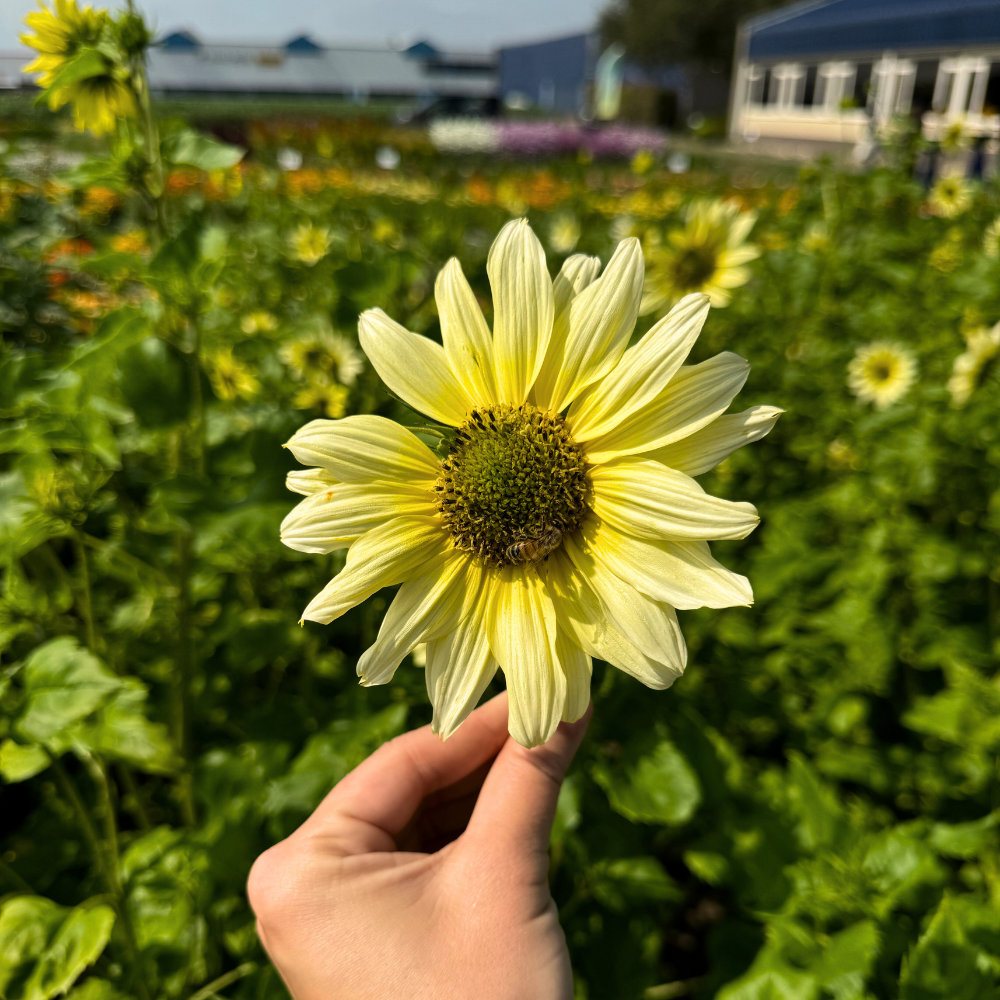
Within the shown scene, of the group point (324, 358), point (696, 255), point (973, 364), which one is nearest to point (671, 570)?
point (324, 358)

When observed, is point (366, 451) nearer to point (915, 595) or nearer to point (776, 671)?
point (776, 671)

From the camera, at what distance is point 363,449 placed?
1.06 m

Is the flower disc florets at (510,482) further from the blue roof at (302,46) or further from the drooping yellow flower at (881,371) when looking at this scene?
the blue roof at (302,46)

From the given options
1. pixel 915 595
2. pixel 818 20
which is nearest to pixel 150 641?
pixel 915 595

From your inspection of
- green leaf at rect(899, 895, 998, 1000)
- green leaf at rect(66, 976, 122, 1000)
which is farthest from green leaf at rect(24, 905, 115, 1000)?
green leaf at rect(899, 895, 998, 1000)

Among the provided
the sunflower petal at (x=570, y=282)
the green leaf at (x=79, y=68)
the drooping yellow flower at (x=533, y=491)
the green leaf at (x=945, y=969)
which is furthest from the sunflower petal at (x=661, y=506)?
the green leaf at (x=79, y=68)

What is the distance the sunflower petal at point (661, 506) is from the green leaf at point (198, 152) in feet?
3.43

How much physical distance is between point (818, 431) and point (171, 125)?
113 inches

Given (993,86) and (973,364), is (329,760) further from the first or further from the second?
(993,86)

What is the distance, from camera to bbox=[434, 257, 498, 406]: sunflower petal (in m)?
1.10

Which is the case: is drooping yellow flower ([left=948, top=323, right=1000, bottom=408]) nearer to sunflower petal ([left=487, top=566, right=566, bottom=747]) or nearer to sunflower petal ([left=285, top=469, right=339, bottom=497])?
sunflower petal ([left=487, top=566, right=566, bottom=747])

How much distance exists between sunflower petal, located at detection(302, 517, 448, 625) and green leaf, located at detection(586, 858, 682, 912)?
1036 mm

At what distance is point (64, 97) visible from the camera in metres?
1.66

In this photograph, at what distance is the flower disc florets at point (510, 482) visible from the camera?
1.12 metres
